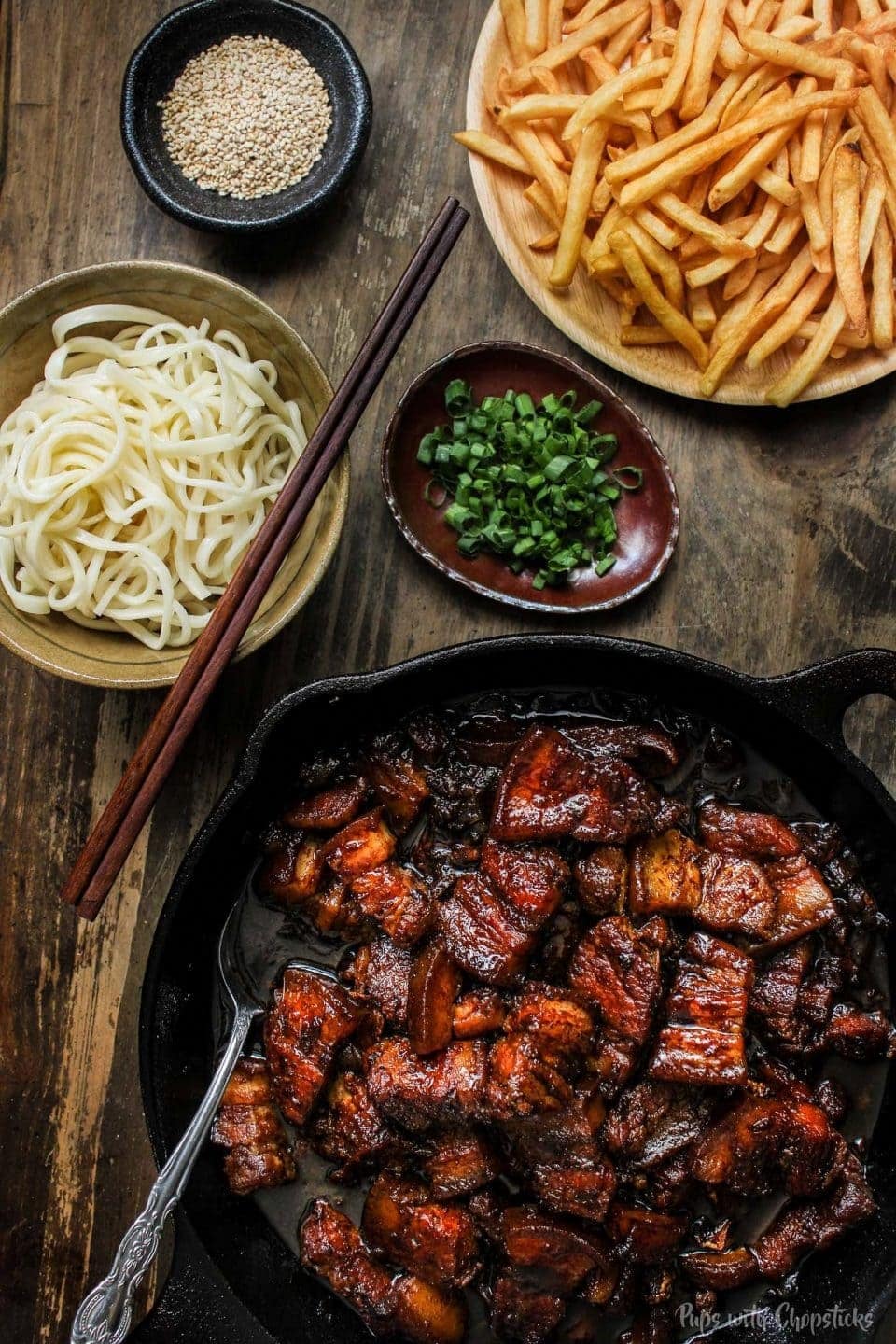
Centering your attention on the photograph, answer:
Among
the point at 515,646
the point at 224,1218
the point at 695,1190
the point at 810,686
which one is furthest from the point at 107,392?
the point at 695,1190

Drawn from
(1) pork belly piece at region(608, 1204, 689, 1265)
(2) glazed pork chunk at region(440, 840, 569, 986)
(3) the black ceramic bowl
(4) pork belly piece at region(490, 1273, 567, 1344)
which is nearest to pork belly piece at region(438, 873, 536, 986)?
(2) glazed pork chunk at region(440, 840, 569, 986)

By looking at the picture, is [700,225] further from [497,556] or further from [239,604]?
[239,604]

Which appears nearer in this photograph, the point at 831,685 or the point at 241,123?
the point at 831,685

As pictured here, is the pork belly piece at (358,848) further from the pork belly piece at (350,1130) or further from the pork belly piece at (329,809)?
the pork belly piece at (350,1130)

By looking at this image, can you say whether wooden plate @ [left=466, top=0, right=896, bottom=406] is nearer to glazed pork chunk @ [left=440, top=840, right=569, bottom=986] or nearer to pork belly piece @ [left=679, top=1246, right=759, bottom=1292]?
glazed pork chunk @ [left=440, top=840, right=569, bottom=986]

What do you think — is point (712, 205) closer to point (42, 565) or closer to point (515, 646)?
point (515, 646)

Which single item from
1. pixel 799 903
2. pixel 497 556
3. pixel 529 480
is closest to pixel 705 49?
pixel 529 480

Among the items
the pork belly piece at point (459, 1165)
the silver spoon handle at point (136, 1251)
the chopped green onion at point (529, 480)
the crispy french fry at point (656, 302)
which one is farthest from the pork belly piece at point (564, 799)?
the crispy french fry at point (656, 302)
